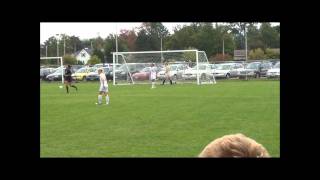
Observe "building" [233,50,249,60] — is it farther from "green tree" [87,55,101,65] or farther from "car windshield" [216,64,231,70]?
"car windshield" [216,64,231,70]

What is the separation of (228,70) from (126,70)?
7.37 m

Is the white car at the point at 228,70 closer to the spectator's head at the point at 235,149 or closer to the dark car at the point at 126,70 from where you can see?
the dark car at the point at 126,70

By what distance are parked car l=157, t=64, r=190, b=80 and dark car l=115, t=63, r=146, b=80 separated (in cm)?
142

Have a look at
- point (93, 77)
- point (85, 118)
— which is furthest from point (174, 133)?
point (93, 77)

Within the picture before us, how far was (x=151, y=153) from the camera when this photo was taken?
7465mm

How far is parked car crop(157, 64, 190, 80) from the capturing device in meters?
31.9

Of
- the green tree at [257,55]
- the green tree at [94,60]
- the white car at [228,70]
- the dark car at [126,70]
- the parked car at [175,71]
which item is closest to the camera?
the parked car at [175,71]

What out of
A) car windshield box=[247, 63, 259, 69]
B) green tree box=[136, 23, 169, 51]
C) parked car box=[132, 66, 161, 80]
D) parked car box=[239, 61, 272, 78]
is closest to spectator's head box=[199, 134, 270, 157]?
parked car box=[132, 66, 161, 80]

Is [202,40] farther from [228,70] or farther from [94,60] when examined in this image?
[228,70]

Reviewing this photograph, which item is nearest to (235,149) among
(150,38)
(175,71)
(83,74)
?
(175,71)

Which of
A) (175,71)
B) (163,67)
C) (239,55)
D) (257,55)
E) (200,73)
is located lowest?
(200,73)

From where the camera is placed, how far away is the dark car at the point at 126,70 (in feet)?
107

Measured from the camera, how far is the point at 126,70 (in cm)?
3281

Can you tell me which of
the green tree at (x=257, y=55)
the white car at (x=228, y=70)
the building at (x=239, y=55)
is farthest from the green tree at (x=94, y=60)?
the white car at (x=228, y=70)
